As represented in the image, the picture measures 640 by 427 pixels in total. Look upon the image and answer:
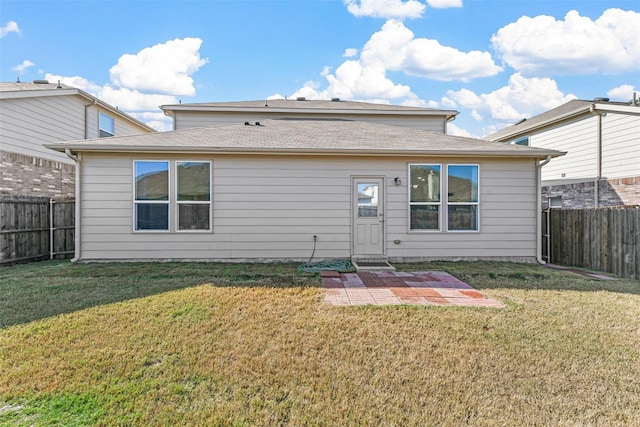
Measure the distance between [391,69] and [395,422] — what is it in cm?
1593

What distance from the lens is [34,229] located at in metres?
7.86

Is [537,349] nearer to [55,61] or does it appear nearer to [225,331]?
[225,331]

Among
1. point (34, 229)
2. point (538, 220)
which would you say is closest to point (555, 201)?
point (538, 220)

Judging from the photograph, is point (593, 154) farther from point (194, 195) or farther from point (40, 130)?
point (40, 130)

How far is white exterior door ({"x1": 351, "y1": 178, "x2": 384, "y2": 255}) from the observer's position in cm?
797

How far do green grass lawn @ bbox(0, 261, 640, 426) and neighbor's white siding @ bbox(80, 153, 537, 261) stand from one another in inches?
102

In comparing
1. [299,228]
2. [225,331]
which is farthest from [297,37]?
[225,331]

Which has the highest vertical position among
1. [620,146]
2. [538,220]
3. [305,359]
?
[620,146]

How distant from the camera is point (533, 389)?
8.86ft

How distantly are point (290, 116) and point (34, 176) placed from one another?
337 inches

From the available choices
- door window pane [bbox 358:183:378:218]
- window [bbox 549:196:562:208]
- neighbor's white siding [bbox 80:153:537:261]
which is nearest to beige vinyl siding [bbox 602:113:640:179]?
window [bbox 549:196:562:208]

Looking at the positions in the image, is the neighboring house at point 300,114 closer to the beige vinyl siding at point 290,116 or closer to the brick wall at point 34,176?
the beige vinyl siding at point 290,116

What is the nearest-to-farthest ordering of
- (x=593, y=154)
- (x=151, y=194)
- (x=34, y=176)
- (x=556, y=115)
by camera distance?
(x=151, y=194)
(x=34, y=176)
(x=593, y=154)
(x=556, y=115)

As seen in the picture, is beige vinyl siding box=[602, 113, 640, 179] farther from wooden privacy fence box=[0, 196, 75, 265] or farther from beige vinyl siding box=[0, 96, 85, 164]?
beige vinyl siding box=[0, 96, 85, 164]
